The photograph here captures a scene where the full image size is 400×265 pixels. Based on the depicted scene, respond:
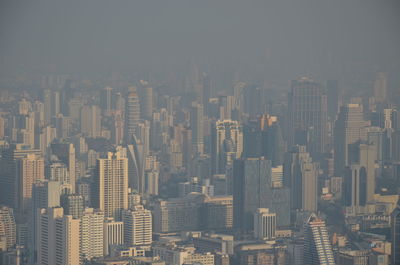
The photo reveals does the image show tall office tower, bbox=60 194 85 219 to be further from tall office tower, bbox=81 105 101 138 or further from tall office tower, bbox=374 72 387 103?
tall office tower, bbox=374 72 387 103

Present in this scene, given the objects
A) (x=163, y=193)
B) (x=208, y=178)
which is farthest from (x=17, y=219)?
(x=208, y=178)

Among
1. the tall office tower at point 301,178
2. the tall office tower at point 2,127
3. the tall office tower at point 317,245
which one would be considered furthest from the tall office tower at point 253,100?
the tall office tower at point 317,245

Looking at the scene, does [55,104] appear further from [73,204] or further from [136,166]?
[73,204]

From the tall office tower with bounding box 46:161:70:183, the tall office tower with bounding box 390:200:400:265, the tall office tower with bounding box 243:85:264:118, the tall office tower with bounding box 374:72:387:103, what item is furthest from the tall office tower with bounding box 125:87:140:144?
the tall office tower with bounding box 390:200:400:265

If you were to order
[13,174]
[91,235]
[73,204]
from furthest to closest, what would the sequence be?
[13,174] → [73,204] → [91,235]

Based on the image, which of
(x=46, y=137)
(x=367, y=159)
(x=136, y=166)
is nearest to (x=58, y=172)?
(x=136, y=166)

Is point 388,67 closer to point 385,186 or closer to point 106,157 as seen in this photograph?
point 385,186
